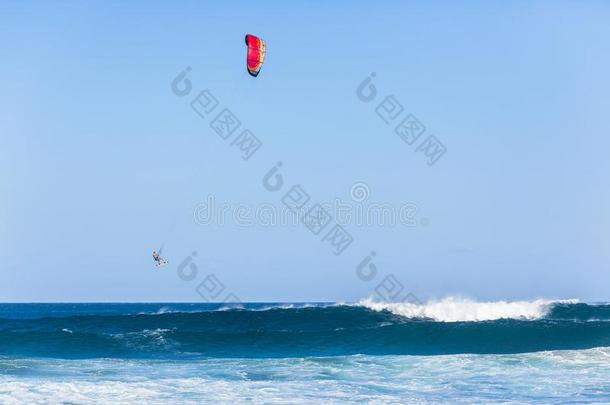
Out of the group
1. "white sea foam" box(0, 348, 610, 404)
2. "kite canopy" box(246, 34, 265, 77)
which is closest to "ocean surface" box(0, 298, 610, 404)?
"white sea foam" box(0, 348, 610, 404)

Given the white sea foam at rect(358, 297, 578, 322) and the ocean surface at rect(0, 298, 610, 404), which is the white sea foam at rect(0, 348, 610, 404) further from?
the white sea foam at rect(358, 297, 578, 322)

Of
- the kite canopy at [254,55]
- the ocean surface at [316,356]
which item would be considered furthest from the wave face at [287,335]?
the kite canopy at [254,55]

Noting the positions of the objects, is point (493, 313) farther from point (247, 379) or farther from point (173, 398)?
point (173, 398)

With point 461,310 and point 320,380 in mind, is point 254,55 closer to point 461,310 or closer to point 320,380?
point 320,380

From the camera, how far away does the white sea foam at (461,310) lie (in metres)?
31.9

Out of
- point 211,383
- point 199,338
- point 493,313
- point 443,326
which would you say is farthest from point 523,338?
point 211,383

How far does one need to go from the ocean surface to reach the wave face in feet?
0.19

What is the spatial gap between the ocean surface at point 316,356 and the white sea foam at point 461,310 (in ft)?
0.20

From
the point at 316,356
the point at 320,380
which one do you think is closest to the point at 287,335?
the point at 316,356

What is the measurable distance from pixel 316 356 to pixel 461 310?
449 inches

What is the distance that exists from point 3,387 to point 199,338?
10.3 meters

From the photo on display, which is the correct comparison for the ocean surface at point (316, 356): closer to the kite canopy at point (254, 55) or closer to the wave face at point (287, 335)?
the wave face at point (287, 335)

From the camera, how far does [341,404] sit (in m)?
13.9

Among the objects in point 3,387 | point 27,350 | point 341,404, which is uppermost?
point 27,350
